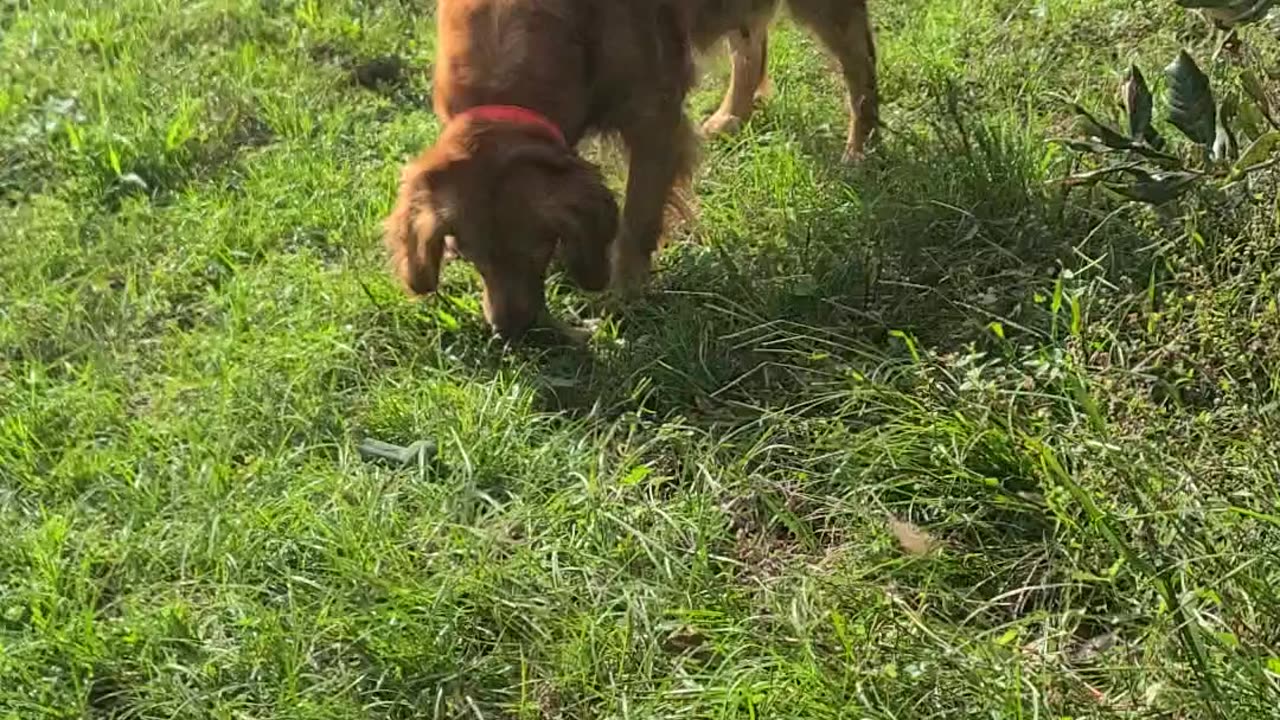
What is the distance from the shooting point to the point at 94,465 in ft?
9.98

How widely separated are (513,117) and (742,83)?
4.58 feet

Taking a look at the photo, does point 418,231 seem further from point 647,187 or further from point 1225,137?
point 1225,137

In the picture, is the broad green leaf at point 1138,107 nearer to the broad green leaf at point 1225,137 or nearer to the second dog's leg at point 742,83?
the broad green leaf at point 1225,137

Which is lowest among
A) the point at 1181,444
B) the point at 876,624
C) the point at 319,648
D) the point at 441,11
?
the point at 319,648

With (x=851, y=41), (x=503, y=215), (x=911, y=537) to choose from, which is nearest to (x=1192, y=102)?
(x=911, y=537)

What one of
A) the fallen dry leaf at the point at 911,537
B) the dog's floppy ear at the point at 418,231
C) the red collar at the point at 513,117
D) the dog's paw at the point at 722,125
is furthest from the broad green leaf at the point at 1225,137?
the dog's paw at the point at 722,125

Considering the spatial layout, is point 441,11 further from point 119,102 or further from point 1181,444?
point 1181,444

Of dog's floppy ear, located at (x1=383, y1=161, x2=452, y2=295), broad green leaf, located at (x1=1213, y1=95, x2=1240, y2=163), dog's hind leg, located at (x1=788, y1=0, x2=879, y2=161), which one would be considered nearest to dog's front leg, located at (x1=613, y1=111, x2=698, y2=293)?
dog's floppy ear, located at (x1=383, y1=161, x2=452, y2=295)

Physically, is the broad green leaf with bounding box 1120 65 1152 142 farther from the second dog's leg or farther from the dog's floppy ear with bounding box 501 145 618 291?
the second dog's leg

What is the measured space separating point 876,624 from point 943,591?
172mm

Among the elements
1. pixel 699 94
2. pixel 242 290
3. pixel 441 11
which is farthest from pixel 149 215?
pixel 699 94

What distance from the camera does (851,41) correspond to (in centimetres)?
421

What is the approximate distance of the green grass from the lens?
2.31 metres

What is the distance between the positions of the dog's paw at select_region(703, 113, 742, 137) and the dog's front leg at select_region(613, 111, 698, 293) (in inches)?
23.2
